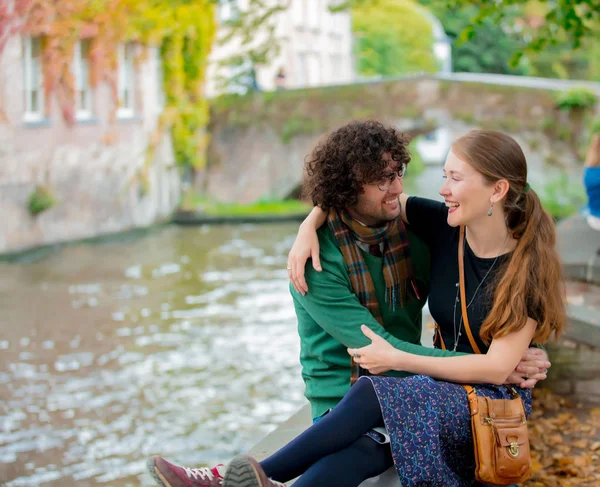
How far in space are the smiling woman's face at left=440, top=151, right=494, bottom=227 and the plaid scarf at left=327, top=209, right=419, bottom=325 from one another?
19cm

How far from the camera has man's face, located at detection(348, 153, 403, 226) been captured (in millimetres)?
2600

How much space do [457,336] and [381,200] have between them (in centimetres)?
40

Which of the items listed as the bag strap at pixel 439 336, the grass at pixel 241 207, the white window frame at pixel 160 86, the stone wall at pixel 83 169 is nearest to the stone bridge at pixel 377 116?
the grass at pixel 241 207

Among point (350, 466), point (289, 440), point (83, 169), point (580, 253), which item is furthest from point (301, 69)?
point (350, 466)

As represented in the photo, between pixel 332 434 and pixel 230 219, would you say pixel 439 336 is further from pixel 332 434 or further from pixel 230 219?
pixel 230 219

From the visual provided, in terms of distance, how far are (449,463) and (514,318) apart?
0.39 m

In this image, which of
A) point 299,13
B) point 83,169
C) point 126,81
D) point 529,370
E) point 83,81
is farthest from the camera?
point 299,13

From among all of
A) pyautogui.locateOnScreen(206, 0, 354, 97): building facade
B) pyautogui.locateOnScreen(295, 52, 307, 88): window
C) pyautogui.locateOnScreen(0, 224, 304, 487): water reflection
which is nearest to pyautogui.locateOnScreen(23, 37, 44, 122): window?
pyautogui.locateOnScreen(0, 224, 304, 487): water reflection

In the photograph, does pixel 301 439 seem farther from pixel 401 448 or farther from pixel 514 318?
pixel 514 318

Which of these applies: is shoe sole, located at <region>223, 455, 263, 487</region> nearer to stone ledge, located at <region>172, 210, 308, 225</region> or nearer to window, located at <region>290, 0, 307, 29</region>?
stone ledge, located at <region>172, 210, 308, 225</region>

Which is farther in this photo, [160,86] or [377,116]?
[377,116]

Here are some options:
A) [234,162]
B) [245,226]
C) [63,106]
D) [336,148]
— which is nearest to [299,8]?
[234,162]

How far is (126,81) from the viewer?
16750 mm

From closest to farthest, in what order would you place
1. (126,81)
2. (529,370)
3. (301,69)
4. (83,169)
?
(529,370)
(83,169)
(126,81)
(301,69)
